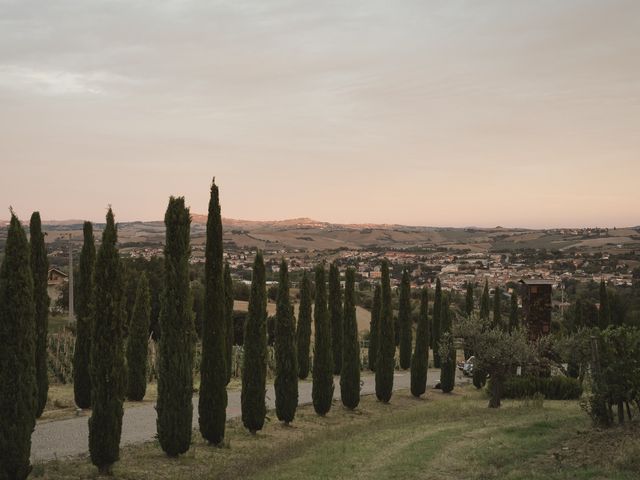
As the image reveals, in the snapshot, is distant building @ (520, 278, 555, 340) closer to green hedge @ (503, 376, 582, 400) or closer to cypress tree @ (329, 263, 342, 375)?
green hedge @ (503, 376, 582, 400)

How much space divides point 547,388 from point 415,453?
18955 mm

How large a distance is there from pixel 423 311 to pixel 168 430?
73.4 feet

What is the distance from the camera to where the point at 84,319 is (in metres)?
25.4

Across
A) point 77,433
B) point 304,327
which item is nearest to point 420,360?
point 304,327

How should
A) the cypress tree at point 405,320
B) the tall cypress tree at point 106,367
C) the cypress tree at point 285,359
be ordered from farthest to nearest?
the cypress tree at point 405,320 < the cypress tree at point 285,359 < the tall cypress tree at point 106,367

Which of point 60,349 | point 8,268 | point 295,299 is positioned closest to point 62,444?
point 8,268

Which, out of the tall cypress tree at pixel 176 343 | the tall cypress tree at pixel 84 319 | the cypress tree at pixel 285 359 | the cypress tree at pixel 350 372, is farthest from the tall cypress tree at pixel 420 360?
the tall cypress tree at pixel 176 343

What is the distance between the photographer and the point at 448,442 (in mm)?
18797

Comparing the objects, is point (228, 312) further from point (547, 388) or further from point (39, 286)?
point (547, 388)

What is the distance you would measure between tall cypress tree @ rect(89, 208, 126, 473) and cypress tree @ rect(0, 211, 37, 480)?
169 centimetres

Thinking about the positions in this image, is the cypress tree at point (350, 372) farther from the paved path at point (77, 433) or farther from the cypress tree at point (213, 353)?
the cypress tree at point (213, 353)

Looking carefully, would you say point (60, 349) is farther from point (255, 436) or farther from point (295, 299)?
point (295, 299)

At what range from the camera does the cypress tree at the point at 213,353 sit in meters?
20.4

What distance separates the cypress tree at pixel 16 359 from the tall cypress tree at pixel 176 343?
419cm
